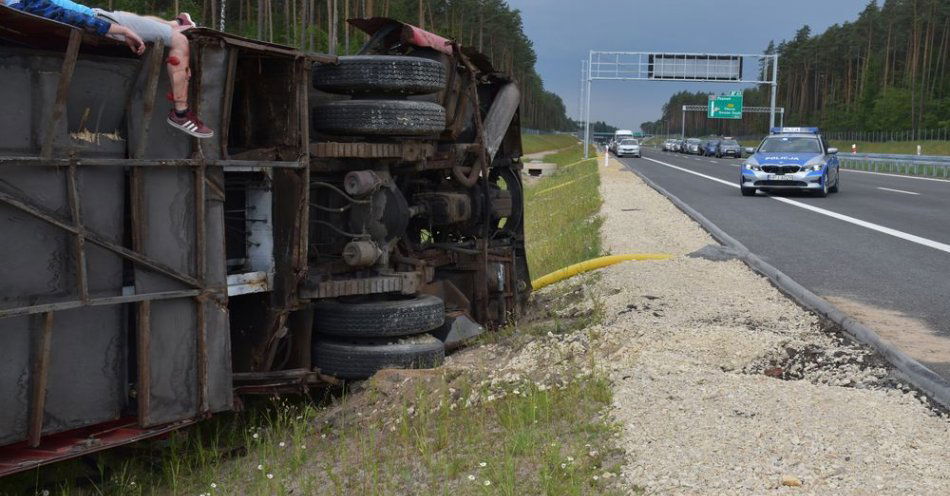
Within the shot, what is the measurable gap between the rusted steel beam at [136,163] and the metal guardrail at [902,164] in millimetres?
32446

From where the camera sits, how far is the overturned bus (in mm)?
4133

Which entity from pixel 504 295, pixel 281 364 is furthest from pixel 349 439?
pixel 504 295

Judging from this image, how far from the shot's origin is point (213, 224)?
486 cm

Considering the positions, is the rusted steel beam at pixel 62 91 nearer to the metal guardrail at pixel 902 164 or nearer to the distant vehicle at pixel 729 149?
the metal guardrail at pixel 902 164

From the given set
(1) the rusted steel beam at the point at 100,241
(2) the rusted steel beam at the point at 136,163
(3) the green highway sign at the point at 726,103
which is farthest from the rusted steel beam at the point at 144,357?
(3) the green highway sign at the point at 726,103

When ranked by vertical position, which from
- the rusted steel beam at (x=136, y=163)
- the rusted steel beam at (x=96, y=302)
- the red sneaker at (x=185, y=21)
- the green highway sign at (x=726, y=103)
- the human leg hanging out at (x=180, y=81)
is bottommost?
the rusted steel beam at (x=96, y=302)

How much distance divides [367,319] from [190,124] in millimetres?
1761

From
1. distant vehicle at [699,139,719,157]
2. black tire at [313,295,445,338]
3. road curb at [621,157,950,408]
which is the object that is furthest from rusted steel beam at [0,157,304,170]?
distant vehicle at [699,139,719,157]

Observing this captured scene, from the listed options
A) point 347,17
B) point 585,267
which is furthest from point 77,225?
point 347,17

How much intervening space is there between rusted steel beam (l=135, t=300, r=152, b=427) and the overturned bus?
11 millimetres

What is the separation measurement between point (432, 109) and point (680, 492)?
3.27 m

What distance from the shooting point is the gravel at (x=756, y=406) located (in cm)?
393

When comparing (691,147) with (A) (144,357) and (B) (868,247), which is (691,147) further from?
(A) (144,357)

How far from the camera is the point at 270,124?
18.3ft
